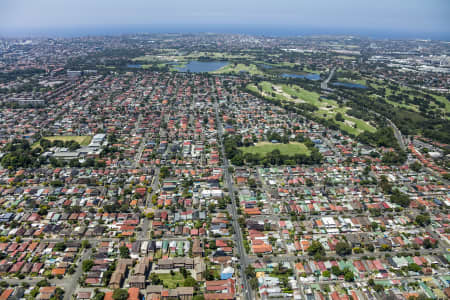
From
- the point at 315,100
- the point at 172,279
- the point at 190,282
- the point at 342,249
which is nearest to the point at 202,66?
the point at 315,100

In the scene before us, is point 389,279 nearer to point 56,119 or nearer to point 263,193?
point 263,193

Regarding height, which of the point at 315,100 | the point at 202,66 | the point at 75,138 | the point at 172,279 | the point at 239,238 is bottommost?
the point at 172,279

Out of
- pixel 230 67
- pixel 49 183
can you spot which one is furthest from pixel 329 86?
pixel 49 183

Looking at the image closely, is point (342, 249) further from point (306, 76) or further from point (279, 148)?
point (306, 76)

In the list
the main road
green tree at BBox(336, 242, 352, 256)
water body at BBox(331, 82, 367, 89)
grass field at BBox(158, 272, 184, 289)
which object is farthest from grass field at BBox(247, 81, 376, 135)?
grass field at BBox(158, 272, 184, 289)

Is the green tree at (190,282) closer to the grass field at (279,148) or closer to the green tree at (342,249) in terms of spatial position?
the green tree at (342,249)
